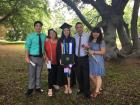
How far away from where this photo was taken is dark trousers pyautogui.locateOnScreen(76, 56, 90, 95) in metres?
9.77

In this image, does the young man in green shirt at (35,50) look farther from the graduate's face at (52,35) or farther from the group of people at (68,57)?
the graduate's face at (52,35)

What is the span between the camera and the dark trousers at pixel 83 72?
32.1 feet

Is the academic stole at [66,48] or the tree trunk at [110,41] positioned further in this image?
the tree trunk at [110,41]

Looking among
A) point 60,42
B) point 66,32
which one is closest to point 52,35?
point 60,42

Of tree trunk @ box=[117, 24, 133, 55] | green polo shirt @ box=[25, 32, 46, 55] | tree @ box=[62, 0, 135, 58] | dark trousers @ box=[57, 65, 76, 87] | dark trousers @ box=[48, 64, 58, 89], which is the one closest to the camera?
green polo shirt @ box=[25, 32, 46, 55]

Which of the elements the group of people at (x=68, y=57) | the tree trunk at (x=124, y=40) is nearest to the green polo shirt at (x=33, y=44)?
the group of people at (x=68, y=57)

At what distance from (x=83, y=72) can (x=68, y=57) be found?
61 cm

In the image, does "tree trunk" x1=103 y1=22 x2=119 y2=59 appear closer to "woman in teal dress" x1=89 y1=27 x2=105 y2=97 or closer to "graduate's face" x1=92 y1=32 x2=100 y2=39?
"woman in teal dress" x1=89 y1=27 x2=105 y2=97

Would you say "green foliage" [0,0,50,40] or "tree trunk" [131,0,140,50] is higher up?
"green foliage" [0,0,50,40]

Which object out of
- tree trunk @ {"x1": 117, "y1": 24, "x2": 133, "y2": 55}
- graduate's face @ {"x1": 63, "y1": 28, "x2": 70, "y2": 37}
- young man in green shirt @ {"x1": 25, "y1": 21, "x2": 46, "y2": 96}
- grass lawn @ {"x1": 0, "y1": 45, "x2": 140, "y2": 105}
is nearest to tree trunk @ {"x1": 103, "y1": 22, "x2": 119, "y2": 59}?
tree trunk @ {"x1": 117, "y1": 24, "x2": 133, "y2": 55}

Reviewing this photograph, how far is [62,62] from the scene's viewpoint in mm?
9773

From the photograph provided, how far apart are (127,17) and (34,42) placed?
21.5 m

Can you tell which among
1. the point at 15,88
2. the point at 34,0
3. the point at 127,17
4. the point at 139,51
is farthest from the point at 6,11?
the point at 15,88

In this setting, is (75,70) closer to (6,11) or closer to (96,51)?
(96,51)
